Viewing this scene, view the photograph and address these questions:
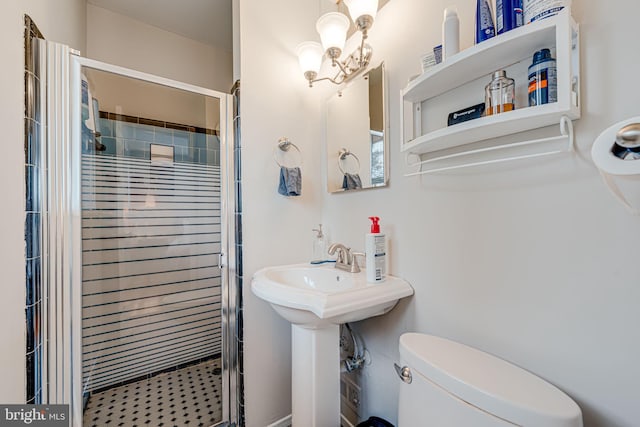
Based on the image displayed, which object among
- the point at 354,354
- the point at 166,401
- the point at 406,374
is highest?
the point at 406,374

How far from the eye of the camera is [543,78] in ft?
2.04

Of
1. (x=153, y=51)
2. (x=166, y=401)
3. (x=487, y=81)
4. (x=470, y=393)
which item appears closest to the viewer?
(x=470, y=393)

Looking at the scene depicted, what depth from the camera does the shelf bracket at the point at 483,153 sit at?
62 cm

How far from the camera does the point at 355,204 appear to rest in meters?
1.33

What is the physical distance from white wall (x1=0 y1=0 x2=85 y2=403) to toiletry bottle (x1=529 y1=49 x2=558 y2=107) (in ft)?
4.80

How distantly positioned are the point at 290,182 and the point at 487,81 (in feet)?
2.96

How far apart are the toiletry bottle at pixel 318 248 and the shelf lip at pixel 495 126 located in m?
0.75

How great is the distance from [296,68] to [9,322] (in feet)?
5.22

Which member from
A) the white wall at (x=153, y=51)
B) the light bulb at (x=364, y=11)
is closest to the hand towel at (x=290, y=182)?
the light bulb at (x=364, y=11)

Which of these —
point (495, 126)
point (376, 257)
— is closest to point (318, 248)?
point (376, 257)

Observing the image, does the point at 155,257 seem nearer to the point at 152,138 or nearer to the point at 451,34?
the point at 152,138

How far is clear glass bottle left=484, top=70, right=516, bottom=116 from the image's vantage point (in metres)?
0.70

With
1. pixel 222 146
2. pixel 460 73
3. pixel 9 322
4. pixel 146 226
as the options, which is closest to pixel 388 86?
pixel 460 73

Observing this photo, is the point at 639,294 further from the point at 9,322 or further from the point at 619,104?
the point at 9,322
